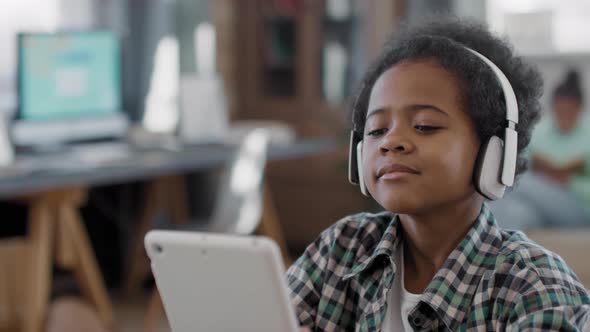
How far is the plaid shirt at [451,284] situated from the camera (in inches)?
35.6

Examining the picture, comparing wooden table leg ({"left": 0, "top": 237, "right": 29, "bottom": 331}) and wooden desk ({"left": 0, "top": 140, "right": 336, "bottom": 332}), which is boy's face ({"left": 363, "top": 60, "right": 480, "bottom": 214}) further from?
wooden table leg ({"left": 0, "top": 237, "right": 29, "bottom": 331})

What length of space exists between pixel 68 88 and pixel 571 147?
6.39 ft

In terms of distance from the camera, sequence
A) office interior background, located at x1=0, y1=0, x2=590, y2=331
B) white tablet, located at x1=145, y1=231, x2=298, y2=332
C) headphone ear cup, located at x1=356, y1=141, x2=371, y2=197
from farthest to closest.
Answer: office interior background, located at x1=0, y1=0, x2=590, y2=331
headphone ear cup, located at x1=356, y1=141, x2=371, y2=197
white tablet, located at x1=145, y1=231, x2=298, y2=332

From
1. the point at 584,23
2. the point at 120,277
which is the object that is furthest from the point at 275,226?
the point at 584,23

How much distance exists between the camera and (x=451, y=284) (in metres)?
0.99

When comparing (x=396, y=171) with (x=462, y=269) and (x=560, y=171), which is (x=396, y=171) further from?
(x=560, y=171)

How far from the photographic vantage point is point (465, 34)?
108 cm

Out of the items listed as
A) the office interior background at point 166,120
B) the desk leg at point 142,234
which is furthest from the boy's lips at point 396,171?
the desk leg at point 142,234

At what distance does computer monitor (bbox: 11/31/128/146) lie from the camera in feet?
11.8

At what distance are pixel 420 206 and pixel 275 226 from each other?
3176mm

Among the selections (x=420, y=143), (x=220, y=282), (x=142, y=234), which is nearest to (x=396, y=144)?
(x=420, y=143)

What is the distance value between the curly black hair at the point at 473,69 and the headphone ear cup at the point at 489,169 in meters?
0.02

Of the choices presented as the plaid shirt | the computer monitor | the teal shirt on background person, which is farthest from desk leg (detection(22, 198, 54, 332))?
the plaid shirt

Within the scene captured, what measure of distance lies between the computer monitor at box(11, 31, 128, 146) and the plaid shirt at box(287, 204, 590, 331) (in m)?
2.68
